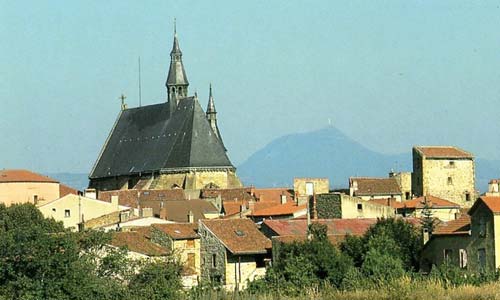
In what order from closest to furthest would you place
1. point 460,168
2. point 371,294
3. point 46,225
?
point 371,294
point 46,225
point 460,168

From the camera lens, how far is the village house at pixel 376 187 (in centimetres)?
7869

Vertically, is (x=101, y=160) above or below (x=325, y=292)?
above

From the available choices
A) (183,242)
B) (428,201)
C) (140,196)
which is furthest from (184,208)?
(183,242)

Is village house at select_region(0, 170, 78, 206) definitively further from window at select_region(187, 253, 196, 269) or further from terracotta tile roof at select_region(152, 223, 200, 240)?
window at select_region(187, 253, 196, 269)

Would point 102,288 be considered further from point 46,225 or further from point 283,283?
point 46,225

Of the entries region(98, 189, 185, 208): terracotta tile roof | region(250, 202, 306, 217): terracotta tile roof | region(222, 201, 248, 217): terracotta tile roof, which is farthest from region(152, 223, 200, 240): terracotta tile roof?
region(98, 189, 185, 208): terracotta tile roof

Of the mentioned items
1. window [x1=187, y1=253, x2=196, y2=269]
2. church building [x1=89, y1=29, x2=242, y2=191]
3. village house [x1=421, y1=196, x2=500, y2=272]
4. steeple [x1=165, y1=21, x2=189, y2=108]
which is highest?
steeple [x1=165, y1=21, x2=189, y2=108]

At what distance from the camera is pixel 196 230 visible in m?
51.5

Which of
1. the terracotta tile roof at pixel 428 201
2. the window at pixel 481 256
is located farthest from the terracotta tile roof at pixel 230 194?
the window at pixel 481 256

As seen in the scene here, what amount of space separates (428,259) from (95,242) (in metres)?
12.0

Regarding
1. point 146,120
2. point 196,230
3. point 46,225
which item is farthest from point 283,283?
point 146,120

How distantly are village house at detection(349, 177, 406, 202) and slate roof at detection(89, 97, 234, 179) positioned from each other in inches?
1120

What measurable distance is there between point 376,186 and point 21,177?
79.4 ft

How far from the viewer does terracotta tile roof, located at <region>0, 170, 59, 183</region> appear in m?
86.8
